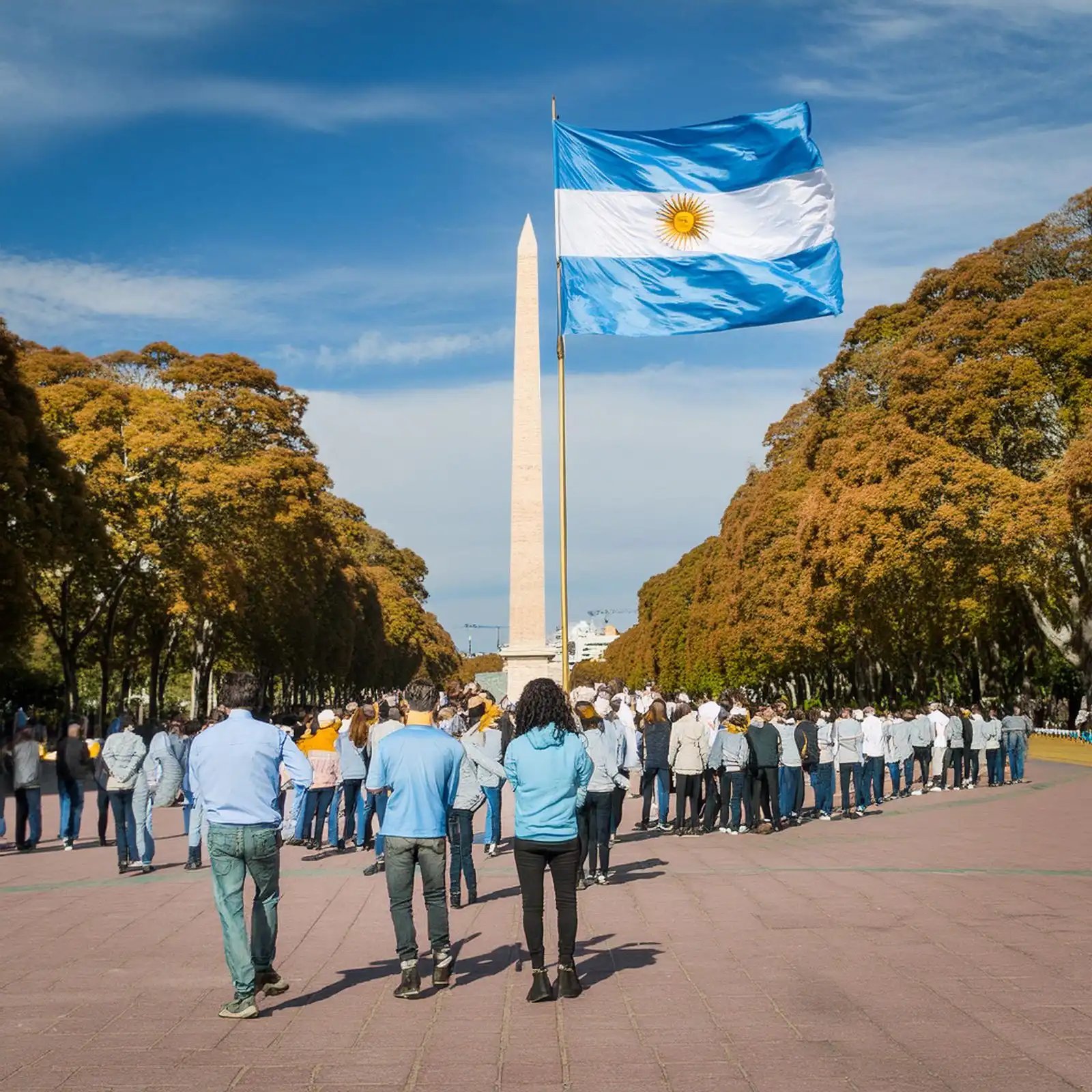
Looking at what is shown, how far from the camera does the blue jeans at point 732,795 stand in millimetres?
17266

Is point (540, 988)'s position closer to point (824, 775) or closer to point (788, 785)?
point (788, 785)

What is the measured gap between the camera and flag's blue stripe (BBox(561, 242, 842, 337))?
48.9 ft

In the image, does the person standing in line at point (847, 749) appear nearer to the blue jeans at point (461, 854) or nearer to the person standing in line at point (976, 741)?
the person standing in line at point (976, 741)

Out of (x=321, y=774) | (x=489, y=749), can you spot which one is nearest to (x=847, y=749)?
(x=489, y=749)

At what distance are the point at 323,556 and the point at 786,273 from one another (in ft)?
114

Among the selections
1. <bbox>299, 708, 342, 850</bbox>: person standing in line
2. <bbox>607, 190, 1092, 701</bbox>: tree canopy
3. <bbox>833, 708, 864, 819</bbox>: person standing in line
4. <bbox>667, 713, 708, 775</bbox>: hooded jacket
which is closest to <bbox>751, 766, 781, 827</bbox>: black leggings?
<bbox>667, 713, 708, 775</bbox>: hooded jacket

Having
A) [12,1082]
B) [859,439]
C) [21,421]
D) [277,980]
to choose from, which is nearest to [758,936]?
[277,980]

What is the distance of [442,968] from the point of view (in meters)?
7.87

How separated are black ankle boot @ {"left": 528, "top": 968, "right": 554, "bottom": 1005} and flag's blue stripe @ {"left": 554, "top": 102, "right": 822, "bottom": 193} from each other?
9850 millimetres

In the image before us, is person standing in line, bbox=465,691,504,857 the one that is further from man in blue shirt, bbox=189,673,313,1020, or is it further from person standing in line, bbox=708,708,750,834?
man in blue shirt, bbox=189,673,313,1020

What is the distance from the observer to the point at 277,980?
7.66 m

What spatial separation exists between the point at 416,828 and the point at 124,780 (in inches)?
298

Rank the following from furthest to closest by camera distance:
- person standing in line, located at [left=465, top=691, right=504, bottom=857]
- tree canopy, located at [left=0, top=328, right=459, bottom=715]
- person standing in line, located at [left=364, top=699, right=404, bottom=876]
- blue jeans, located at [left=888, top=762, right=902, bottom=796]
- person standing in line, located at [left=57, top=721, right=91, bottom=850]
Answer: tree canopy, located at [left=0, top=328, right=459, bottom=715] → blue jeans, located at [left=888, top=762, right=902, bottom=796] → person standing in line, located at [left=57, top=721, right=91, bottom=850] → person standing in line, located at [left=465, top=691, right=504, bottom=857] → person standing in line, located at [left=364, top=699, right=404, bottom=876]

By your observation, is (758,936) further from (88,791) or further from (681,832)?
(88,791)
